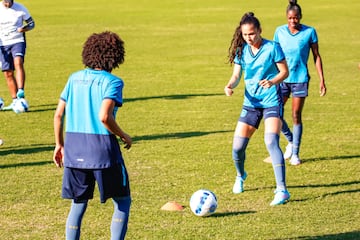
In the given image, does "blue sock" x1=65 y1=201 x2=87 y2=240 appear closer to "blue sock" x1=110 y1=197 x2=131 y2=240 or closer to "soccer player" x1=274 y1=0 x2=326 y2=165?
"blue sock" x1=110 y1=197 x2=131 y2=240

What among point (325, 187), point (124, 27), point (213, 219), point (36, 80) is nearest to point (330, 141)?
point (325, 187)

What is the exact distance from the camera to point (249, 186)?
1037 centimetres

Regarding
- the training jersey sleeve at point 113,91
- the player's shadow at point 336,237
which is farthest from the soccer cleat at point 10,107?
the training jersey sleeve at point 113,91

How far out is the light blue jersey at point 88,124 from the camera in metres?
6.96

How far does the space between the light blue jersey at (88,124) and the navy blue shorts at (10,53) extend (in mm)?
9325

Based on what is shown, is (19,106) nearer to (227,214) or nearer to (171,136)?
(171,136)

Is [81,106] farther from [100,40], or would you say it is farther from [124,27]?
[124,27]

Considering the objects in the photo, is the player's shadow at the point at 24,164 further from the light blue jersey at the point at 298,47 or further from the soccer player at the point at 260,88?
the light blue jersey at the point at 298,47

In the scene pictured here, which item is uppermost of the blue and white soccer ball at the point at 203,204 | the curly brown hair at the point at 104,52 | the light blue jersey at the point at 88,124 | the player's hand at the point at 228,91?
the curly brown hair at the point at 104,52

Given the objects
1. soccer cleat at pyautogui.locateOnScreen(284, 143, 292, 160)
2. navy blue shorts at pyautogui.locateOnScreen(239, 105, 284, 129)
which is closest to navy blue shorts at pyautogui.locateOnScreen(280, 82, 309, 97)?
soccer cleat at pyautogui.locateOnScreen(284, 143, 292, 160)

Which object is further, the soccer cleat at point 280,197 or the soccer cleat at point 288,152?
the soccer cleat at point 288,152

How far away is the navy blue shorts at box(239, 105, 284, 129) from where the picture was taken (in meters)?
9.54

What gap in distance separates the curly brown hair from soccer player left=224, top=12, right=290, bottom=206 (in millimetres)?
2536

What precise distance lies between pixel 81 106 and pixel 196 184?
373cm
